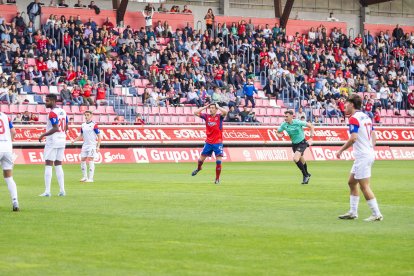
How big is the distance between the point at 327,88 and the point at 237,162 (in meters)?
13.6

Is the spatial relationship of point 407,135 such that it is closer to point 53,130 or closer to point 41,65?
point 41,65

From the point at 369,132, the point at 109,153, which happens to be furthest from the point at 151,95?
the point at 369,132

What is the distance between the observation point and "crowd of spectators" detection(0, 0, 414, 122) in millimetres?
46344

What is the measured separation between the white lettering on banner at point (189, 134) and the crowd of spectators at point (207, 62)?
3.22m

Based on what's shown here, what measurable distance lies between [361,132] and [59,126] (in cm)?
804

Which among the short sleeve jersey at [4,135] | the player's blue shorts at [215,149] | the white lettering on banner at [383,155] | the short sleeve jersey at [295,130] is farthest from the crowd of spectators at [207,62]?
the short sleeve jersey at [4,135]

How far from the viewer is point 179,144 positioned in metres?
45.2

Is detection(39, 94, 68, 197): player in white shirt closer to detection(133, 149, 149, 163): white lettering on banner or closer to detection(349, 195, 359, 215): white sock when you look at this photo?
detection(349, 195, 359, 215): white sock

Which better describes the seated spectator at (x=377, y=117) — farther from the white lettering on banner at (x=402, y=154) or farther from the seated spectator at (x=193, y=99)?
the seated spectator at (x=193, y=99)

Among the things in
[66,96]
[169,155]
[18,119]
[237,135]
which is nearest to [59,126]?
[18,119]

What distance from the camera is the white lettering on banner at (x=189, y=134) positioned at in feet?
147

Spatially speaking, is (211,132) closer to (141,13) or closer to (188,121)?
(188,121)

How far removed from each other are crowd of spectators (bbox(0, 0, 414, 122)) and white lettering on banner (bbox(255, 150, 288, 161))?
7.78 feet

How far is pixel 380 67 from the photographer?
2448 inches
